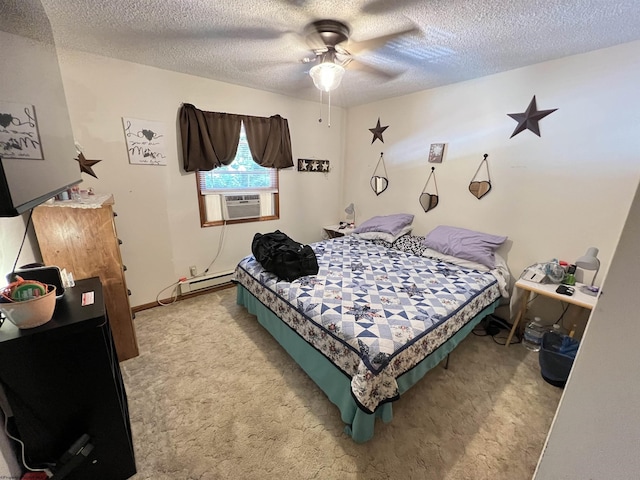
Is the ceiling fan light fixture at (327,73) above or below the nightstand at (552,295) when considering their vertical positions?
above

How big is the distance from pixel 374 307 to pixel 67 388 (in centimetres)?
162

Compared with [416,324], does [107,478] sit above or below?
below

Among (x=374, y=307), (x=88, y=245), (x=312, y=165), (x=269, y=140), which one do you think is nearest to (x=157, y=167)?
(x=88, y=245)

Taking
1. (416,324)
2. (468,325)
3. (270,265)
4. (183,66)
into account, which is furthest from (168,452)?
(183,66)

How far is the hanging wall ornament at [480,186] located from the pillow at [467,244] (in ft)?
1.28

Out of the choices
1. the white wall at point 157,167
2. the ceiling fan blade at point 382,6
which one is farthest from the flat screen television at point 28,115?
the ceiling fan blade at point 382,6

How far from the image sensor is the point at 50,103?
1.10 meters

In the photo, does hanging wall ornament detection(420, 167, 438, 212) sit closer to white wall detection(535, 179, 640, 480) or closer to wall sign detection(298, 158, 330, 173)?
wall sign detection(298, 158, 330, 173)

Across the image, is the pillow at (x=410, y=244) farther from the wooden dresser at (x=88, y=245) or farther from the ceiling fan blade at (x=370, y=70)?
the wooden dresser at (x=88, y=245)

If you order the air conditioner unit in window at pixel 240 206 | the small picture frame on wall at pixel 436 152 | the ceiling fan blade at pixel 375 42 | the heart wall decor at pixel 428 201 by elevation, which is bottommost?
the air conditioner unit in window at pixel 240 206

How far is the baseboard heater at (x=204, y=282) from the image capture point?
116 inches

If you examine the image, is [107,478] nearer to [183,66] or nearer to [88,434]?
[88,434]

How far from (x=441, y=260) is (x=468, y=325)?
0.82m

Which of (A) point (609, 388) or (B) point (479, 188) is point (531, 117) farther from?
(A) point (609, 388)
